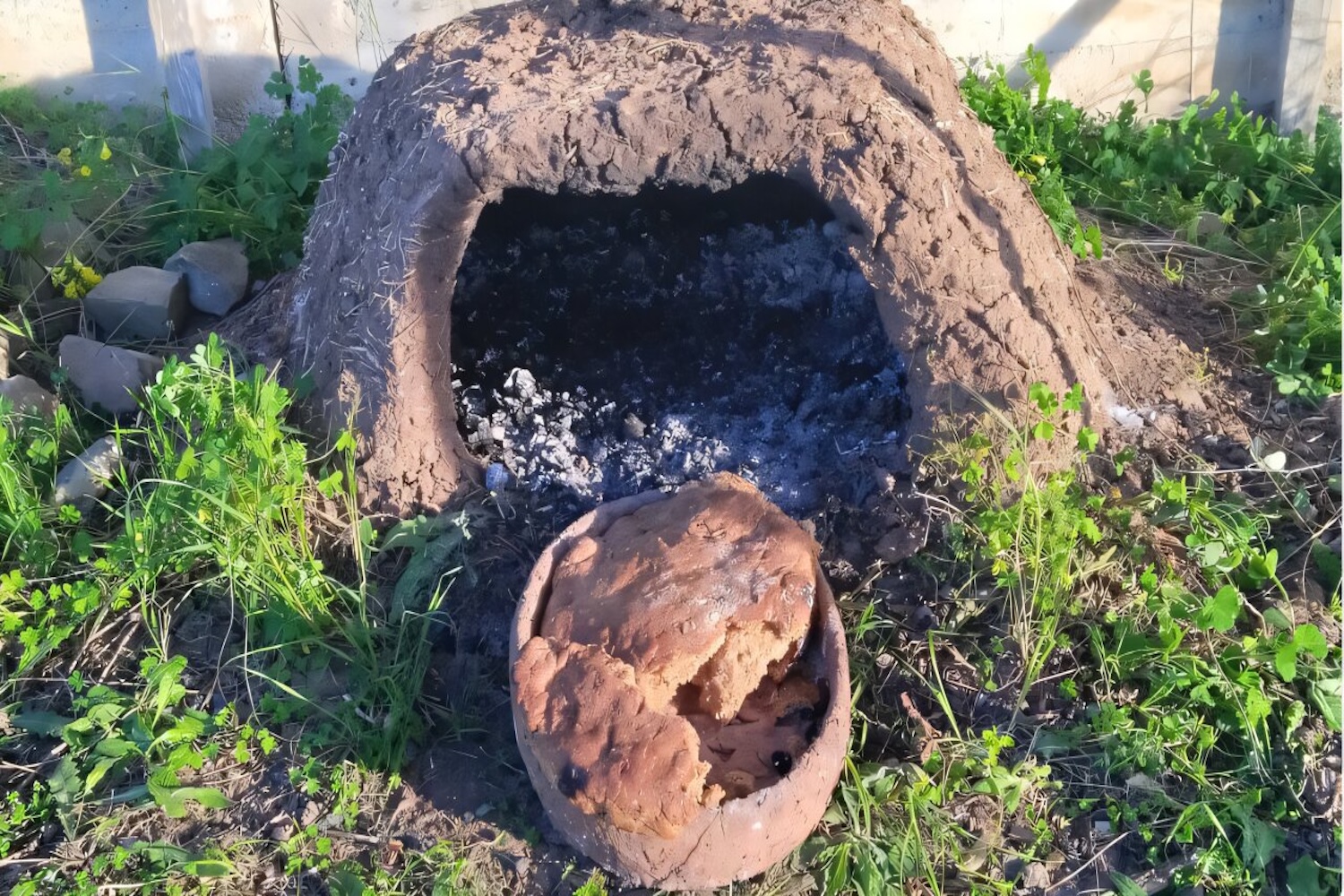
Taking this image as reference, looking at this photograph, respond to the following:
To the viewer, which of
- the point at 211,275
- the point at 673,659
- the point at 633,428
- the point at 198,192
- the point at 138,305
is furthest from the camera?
the point at 198,192

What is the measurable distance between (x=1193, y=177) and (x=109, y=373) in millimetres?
4416

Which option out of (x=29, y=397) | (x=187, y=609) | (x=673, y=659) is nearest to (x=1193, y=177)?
(x=673, y=659)

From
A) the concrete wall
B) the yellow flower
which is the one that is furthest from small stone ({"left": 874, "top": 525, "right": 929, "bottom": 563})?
the yellow flower

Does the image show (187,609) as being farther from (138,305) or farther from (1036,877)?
(1036,877)

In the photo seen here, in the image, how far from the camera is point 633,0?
3.10m

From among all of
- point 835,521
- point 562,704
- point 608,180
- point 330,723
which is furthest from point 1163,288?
point 330,723

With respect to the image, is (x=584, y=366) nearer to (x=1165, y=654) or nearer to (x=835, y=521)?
(x=835, y=521)

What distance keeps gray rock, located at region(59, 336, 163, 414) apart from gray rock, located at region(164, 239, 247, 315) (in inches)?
17.9

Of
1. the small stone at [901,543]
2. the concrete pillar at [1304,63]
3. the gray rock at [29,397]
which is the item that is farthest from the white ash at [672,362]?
the concrete pillar at [1304,63]

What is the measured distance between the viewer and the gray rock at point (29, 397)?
3312 millimetres

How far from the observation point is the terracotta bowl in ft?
6.38

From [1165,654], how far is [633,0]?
2459 millimetres

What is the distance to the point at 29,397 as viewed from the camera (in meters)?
3.35

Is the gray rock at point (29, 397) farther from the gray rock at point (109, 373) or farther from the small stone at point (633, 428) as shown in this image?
the small stone at point (633, 428)
